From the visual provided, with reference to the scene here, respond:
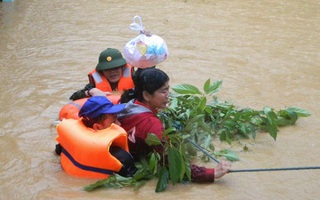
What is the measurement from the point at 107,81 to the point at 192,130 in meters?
1.39

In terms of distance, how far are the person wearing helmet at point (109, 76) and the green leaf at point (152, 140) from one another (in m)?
1.54

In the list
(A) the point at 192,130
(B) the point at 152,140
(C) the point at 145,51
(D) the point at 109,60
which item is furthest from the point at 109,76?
(B) the point at 152,140

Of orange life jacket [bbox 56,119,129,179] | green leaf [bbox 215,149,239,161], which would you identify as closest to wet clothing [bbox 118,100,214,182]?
orange life jacket [bbox 56,119,129,179]

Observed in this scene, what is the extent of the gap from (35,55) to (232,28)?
3123mm

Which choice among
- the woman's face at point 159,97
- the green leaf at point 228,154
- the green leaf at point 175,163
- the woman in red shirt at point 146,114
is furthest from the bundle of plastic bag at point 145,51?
the green leaf at point 175,163

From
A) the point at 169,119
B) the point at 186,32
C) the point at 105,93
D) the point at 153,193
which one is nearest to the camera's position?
the point at 153,193

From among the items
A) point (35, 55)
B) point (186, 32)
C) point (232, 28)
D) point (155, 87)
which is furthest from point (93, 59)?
point (155, 87)

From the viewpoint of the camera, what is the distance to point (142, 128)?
3.85m

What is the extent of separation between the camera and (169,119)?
→ 14.0 feet

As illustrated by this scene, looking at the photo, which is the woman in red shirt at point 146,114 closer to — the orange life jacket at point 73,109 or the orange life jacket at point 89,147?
the orange life jacket at point 89,147

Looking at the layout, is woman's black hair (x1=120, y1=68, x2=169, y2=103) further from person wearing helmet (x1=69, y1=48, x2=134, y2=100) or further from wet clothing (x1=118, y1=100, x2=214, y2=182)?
person wearing helmet (x1=69, y1=48, x2=134, y2=100)

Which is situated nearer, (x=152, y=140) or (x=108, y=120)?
(x=152, y=140)

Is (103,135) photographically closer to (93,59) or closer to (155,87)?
(155,87)

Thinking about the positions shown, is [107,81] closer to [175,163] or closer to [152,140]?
[152,140]
